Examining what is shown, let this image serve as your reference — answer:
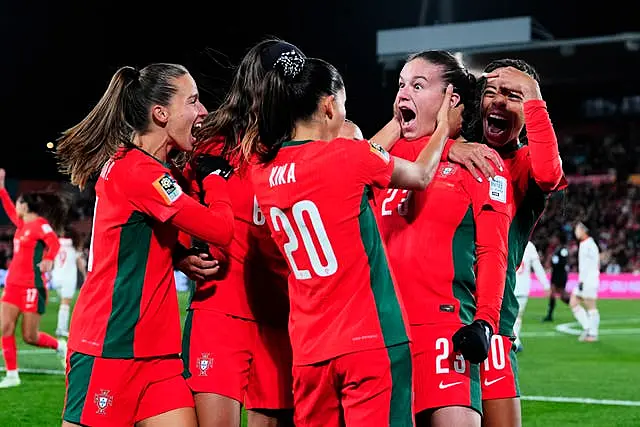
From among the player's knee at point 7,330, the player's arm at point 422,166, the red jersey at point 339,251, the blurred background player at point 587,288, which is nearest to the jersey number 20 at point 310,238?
the red jersey at point 339,251

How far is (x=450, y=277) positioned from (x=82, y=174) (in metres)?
1.75

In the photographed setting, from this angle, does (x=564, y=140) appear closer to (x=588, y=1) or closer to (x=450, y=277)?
(x=588, y=1)

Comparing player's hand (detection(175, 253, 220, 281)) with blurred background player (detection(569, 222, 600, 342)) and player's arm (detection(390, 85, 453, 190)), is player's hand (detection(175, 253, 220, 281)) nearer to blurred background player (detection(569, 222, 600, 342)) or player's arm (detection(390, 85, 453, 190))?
player's arm (detection(390, 85, 453, 190))

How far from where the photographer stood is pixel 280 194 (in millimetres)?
3604

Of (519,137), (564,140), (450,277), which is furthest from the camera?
(564,140)

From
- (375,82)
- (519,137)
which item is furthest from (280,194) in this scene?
(375,82)

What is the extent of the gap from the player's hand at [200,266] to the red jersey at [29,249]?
7859mm

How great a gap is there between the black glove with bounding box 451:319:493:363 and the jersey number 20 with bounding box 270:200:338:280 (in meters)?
0.55

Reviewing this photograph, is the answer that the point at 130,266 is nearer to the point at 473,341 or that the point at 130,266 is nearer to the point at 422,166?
the point at 422,166

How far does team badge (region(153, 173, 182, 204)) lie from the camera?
402 cm

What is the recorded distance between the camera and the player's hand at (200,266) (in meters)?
4.17

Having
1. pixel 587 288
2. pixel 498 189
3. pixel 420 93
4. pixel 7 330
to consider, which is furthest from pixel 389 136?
pixel 587 288

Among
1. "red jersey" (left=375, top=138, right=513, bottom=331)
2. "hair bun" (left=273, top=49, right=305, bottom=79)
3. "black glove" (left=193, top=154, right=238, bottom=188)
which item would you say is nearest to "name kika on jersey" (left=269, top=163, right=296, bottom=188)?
"hair bun" (left=273, top=49, right=305, bottom=79)

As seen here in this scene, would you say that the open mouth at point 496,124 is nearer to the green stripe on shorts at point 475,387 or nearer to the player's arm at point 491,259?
the player's arm at point 491,259
